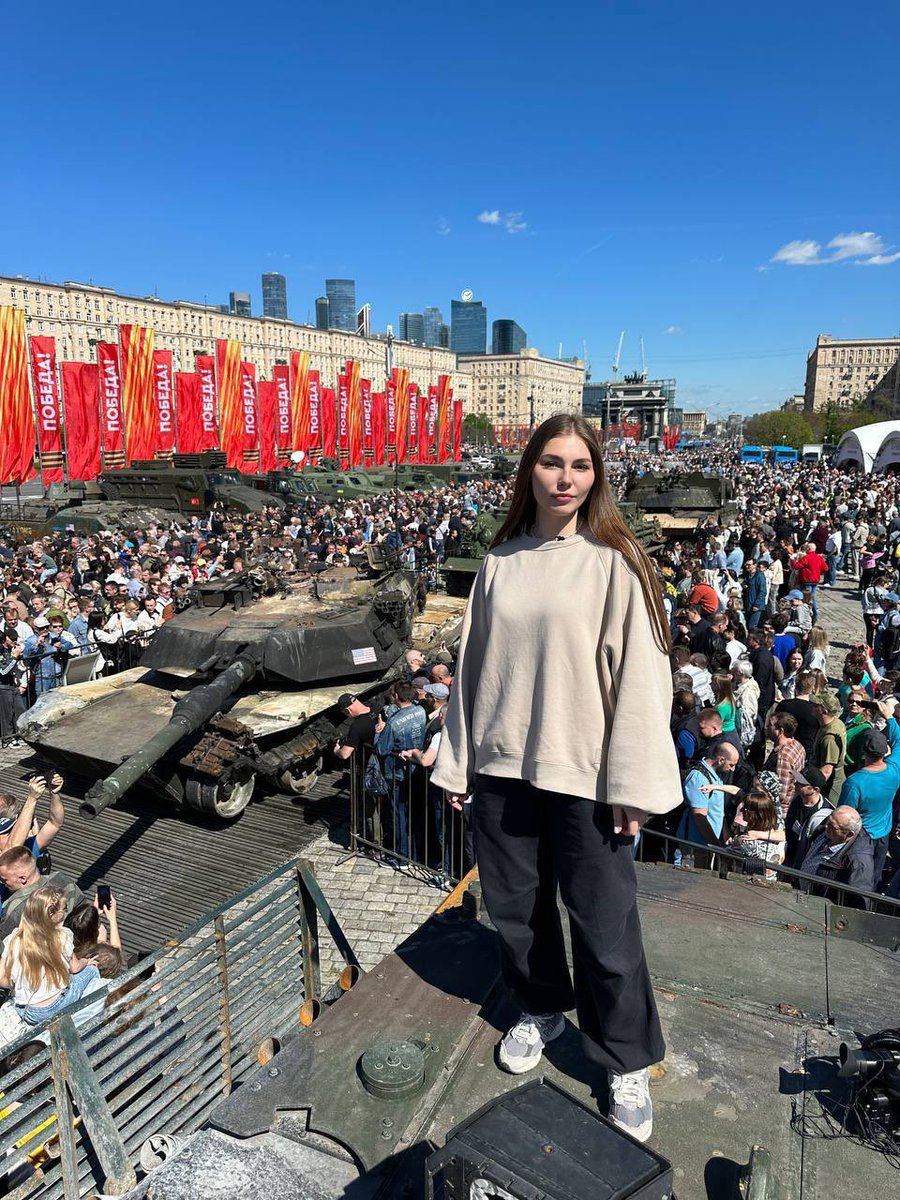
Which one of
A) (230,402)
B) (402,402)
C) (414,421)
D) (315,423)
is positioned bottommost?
(315,423)

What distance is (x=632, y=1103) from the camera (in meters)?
2.92

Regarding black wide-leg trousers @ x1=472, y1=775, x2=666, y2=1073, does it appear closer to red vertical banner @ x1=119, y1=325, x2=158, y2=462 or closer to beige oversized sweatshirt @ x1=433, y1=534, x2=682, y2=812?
beige oversized sweatshirt @ x1=433, y1=534, x2=682, y2=812

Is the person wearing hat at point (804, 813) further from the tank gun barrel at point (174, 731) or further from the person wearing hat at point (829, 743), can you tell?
the tank gun barrel at point (174, 731)

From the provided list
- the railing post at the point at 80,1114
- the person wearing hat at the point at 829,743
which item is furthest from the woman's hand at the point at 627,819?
the person wearing hat at the point at 829,743

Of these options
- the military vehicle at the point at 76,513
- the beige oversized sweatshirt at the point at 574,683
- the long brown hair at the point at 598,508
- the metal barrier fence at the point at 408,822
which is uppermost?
the long brown hair at the point at 598,508

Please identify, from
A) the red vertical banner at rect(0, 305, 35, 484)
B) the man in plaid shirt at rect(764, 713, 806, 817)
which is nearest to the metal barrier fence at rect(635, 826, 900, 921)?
the man in plaid shirt at rect(764, 713, 806, 817)

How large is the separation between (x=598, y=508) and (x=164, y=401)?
3392 cm

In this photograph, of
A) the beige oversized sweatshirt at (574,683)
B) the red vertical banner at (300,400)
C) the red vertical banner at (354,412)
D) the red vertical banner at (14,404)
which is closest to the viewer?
the beige oversized sweatshirt at (574,683)

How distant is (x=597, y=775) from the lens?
9.55ft

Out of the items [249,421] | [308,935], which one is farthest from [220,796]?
[249,421]

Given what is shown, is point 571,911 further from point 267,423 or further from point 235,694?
point 267,423

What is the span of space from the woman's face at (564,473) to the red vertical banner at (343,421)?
42959 mm

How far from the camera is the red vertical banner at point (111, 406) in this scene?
30.7m

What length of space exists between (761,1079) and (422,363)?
147309mm
